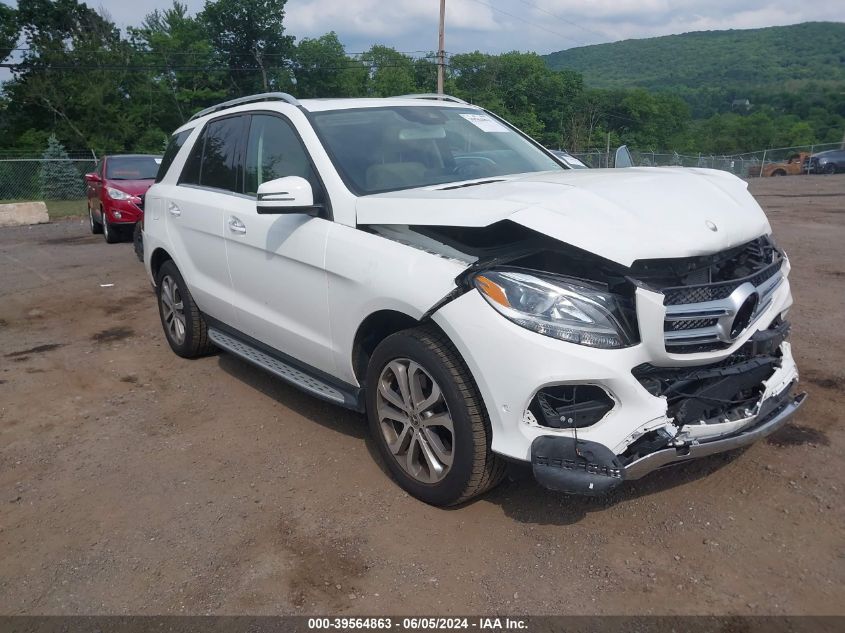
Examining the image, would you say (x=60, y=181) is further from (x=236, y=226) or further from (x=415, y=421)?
(x=415, y=421)

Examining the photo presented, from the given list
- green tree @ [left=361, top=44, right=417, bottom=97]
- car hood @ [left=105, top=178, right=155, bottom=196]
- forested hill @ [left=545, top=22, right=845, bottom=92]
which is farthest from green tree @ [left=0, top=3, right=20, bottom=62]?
forested hill @ [left=545, top=22, right=845, bottom=92]

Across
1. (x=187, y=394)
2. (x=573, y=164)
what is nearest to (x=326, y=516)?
(x=187, y=394)

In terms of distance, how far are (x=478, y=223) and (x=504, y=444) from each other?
3.02ft

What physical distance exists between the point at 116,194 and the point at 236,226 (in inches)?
405

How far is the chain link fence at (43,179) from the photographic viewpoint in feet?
76.9

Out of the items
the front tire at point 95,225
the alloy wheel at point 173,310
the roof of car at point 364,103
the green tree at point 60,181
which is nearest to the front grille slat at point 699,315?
the roof of car at point 364,103

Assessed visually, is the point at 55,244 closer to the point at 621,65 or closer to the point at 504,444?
the point at 504,444

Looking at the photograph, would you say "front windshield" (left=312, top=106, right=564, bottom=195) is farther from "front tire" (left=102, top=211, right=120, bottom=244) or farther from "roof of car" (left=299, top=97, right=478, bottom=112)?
"front tire" (left=102, top=211, right=120, bottom=244)

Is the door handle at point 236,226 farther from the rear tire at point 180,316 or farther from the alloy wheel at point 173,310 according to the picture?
the alloy wheel at point 173,310

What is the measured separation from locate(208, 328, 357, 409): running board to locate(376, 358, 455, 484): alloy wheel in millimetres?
297

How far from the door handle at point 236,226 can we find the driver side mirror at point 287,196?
0.79m

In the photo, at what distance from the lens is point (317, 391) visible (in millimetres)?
3863

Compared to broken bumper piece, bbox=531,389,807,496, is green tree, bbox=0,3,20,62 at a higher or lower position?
higher

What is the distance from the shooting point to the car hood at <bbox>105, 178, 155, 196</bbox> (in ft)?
44.3
